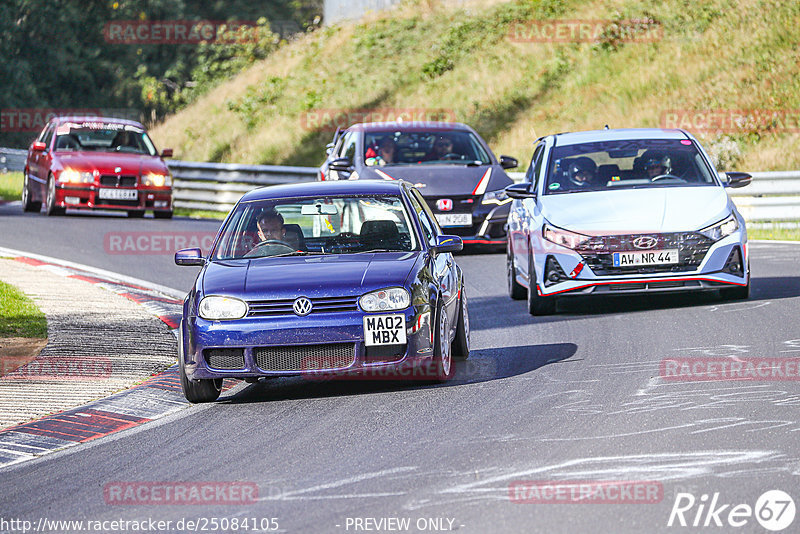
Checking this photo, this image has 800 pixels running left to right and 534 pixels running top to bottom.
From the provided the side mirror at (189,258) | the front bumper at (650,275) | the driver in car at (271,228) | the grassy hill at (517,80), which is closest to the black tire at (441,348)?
the driver in car at (271,228)

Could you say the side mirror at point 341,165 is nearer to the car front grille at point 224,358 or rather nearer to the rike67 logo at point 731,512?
the car front grille at point 224,358

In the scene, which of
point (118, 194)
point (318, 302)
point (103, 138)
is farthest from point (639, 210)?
point (103, 138)

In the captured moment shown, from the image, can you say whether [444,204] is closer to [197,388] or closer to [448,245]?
[448,245]

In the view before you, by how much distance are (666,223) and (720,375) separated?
333 cm

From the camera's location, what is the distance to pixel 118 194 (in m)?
24.6

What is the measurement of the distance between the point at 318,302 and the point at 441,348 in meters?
1.01

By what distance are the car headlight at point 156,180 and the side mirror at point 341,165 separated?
6473 mm

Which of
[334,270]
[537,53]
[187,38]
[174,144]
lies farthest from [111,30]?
[334,270]

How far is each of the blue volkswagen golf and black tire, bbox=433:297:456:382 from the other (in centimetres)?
1

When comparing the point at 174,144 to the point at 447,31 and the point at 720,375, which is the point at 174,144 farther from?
the point at 720,375

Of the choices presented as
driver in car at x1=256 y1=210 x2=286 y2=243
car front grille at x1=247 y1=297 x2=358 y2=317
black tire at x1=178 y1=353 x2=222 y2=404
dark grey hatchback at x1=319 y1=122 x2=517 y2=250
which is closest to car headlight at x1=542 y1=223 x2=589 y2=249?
driver in car at x1=256 y1=210 x2=286 y2=243

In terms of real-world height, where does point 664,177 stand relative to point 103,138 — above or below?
above

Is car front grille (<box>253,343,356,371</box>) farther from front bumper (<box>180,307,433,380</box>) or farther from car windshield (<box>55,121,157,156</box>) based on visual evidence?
car windshield (<box>55,121,157,156</box>)

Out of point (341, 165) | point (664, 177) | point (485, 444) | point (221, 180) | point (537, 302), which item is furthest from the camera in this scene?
point (221, 180)
